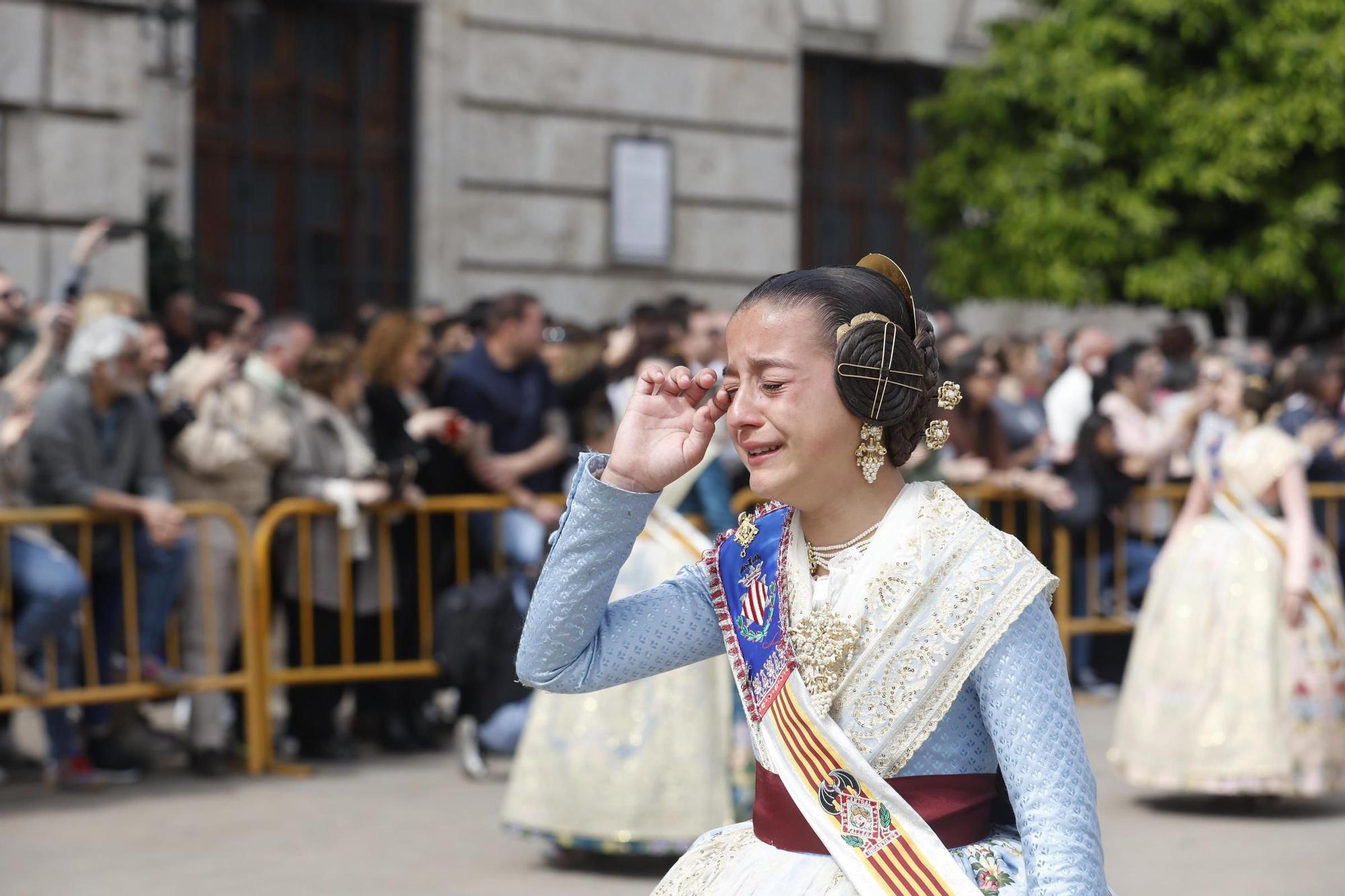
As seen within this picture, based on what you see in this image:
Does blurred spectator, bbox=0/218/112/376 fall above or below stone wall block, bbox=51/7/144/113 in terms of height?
below

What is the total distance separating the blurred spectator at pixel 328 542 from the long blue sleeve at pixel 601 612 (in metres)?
6.16

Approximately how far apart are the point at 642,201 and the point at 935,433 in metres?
14.8

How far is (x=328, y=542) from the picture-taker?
30.0ft

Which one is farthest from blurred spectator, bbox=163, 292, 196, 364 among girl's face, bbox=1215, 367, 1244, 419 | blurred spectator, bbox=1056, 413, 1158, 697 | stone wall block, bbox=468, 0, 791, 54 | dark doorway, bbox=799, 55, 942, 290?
dark doorway, bbox=799, 55, 942, 290

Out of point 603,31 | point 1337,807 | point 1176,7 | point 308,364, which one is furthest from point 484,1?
point 1337,807

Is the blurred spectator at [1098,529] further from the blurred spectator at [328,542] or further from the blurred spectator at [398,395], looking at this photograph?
the blurred spectator at [328,542]

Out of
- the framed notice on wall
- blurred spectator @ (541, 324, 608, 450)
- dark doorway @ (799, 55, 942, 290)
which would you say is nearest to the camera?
blurred spectator @ (541, 324, 608, 450)

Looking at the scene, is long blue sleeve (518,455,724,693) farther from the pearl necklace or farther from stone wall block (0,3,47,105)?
stone wall block (0,3,47,105)

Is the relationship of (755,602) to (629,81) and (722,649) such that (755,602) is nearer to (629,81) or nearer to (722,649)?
(722,649)

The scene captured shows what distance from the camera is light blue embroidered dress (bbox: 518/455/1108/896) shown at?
2645 millimetres

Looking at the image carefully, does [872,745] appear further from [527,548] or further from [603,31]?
[603,31]

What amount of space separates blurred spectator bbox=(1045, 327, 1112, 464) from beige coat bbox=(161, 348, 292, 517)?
18.2 ft

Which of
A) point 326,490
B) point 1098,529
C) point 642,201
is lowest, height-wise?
point 1098,529

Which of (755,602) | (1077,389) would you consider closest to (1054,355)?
(1077,389)
